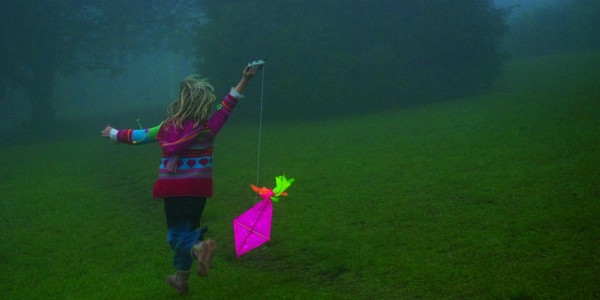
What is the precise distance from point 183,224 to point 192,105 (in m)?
0.90

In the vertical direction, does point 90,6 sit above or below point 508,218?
above

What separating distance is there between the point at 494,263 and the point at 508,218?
1155 mm

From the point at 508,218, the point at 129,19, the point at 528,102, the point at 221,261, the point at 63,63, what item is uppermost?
the point at 129,19

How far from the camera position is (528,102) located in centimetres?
1375

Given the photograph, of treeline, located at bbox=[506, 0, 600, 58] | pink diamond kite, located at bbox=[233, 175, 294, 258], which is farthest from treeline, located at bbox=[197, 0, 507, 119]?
pink diamond kite, located at bbox=[233, 175, 294, 258]

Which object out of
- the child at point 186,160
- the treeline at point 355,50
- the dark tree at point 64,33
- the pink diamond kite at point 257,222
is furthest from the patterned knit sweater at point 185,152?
the dark tree at point 64,33

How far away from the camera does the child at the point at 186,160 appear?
4.09 metres

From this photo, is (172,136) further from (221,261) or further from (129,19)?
(129,19)

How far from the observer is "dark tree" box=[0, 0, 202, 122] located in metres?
20.8

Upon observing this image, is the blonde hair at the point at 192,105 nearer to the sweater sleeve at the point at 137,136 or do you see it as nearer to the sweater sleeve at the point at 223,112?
the sweater sleeve at the point at 223,112

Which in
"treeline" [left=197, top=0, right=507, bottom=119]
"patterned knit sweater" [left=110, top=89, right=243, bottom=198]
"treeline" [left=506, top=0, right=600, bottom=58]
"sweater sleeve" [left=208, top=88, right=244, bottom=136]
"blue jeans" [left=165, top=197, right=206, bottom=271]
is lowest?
"blue jeans" [left=165, top=197, right=206, bottom=271]

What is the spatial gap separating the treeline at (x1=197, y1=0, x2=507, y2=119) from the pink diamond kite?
13.0 m

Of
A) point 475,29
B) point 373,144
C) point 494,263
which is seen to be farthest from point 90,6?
point 494,263

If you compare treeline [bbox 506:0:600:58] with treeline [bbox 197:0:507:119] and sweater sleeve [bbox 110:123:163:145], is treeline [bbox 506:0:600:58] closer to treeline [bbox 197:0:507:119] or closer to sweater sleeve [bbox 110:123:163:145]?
treeline [bbox 197:0:507:119]
